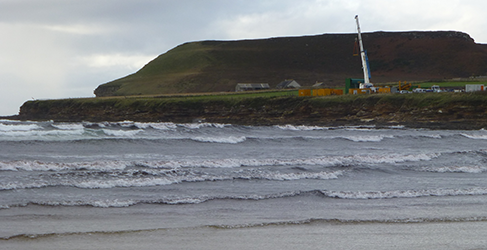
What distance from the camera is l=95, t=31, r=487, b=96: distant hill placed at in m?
105

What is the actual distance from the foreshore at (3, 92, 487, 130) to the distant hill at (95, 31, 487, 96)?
37.1m

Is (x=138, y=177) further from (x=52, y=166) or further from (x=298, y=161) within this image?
(x=298, y=161)

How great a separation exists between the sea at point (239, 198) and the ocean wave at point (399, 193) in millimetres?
28

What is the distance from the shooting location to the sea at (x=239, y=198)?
864 centimetres

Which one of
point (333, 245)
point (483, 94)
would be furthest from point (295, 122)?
point (333, 245)

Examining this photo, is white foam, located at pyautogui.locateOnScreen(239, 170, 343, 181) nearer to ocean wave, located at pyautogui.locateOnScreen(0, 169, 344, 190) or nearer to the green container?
ocean wave, located at pyautogui.locateOnScreen(0, 169, 344, 190)

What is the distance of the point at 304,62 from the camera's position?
11769cm

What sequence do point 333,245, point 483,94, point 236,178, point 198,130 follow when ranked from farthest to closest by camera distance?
point 483,94, point 198,130, point 236,178, point 333,245

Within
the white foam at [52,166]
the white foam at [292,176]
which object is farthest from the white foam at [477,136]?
the white foam at [52,166]

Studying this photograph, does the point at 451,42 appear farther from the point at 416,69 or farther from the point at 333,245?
the point at 333,245

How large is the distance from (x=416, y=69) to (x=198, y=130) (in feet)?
302

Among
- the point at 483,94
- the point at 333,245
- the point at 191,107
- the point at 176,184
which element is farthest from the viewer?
the point at 191,107

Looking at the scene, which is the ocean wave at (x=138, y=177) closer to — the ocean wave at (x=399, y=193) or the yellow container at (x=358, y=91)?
the ocean wave at (x=399, y=193)

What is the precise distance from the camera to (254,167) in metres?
17.4
